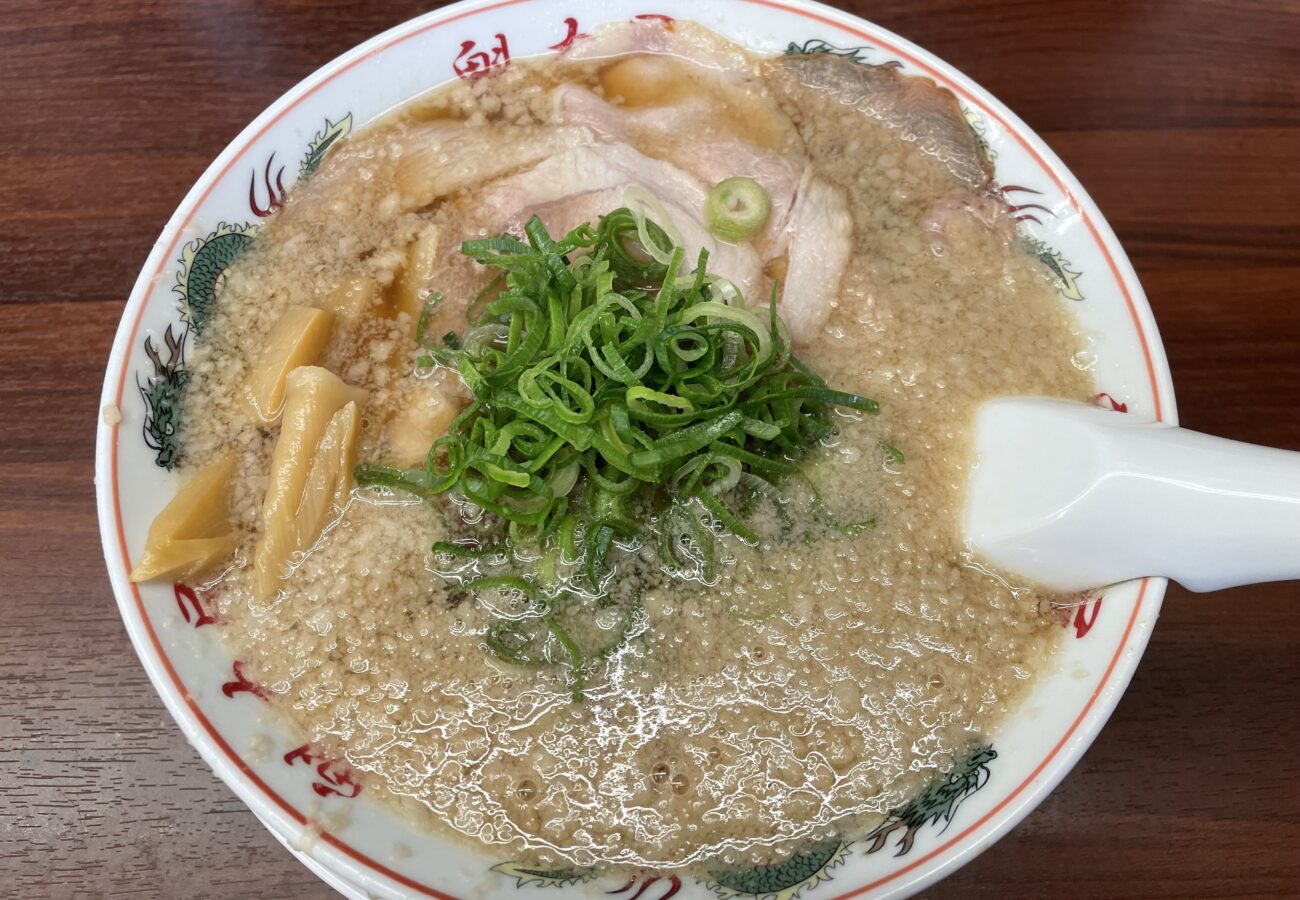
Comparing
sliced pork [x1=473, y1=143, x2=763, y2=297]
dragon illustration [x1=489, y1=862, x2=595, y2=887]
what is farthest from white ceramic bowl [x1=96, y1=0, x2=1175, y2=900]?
sliced pork [x1=473, y1=143, x2=763, y2=297]

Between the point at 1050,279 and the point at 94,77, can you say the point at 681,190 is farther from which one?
the point at 94,77

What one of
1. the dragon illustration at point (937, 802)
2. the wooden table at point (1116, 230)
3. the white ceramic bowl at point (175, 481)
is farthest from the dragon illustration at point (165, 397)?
the dragon illustration at point (937, 802)

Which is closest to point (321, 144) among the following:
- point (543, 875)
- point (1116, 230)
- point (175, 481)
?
point (175, 481)

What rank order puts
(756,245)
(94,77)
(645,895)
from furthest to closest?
1. (94,77)
2. (756,245)
3. (645,895)

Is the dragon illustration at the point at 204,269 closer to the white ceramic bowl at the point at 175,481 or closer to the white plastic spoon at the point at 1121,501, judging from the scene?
the white ceramic bowl at the point at 175,481

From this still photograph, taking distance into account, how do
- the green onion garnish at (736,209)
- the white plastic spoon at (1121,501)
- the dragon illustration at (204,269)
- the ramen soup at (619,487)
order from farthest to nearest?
the green onion garnish at (736,209), the dragon illustration at (204,269), the ramen soup at (619,487), the white plastic spoon at (1121,501)

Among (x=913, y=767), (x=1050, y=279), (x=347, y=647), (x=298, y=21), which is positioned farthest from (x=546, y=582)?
(x=298, y=21)
